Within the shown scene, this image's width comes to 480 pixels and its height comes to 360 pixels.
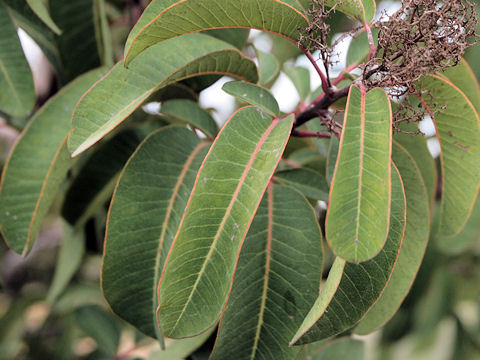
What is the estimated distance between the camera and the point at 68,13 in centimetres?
109

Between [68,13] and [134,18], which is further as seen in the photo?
[134,18]

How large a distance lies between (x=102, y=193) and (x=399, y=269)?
0.69 meters

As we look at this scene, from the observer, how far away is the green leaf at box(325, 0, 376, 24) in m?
0.72

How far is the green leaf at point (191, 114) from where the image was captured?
956 mm

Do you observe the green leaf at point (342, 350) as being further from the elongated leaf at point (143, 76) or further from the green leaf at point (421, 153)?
the elongated leaf at point (143, 76)

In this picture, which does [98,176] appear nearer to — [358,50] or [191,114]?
[191,114]

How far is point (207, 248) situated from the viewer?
0.62 m

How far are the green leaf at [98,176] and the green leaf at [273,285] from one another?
14.6 inches

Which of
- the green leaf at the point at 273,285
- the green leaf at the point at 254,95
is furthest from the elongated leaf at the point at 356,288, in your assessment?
the green leaf at the point at 254,95

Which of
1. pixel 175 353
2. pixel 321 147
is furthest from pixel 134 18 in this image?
pixel 175 353

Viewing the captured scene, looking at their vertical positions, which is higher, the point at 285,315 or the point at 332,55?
the point at 332,55

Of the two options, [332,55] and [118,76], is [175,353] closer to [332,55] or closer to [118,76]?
[118,76]

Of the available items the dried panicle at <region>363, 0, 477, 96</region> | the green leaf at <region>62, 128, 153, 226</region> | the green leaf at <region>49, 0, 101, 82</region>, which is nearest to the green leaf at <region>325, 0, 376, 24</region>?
the dried panicle at <region>363, 0, 477, 96</region>

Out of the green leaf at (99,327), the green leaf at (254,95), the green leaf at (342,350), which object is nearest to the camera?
the green leaf at (254,95)
